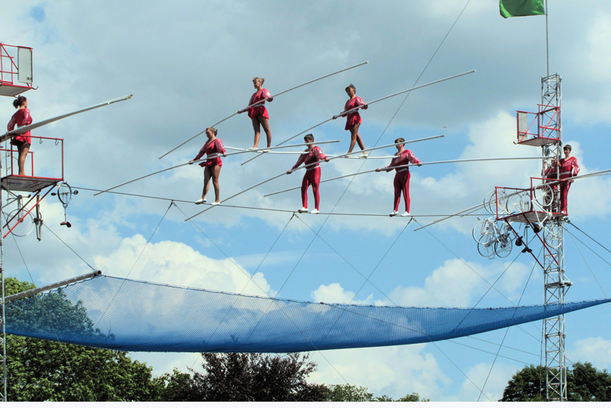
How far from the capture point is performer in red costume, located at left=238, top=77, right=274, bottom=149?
39.5 ft

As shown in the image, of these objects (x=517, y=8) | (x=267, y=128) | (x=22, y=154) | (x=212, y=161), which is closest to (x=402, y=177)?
(x=267, y=128)

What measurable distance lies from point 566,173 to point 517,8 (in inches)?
152

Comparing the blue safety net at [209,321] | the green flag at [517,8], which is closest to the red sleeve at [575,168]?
the green flag at [517,8]

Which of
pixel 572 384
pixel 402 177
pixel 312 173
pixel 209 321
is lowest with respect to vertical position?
pixel 209 321

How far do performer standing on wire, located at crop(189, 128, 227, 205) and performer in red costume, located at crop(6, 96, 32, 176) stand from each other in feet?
11.4

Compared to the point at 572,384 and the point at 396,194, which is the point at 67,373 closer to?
the point at 396,194

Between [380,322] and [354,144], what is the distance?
2724 millimetres

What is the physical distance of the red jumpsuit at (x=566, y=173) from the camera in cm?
1803

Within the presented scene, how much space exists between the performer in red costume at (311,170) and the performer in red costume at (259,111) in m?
0.75

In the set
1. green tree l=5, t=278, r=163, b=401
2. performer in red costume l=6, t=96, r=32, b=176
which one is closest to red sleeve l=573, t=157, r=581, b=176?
performer in red costume l=6, t=96, r=32, b=176

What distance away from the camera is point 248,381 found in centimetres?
2569

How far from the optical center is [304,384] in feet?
86.9

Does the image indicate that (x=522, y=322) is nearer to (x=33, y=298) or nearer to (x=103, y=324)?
(x=103, y=324)

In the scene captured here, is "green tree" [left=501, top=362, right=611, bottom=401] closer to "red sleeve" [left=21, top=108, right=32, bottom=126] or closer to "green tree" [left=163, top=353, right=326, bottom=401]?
"green tree" [left=163, top=353, right=326, bottom=401]
